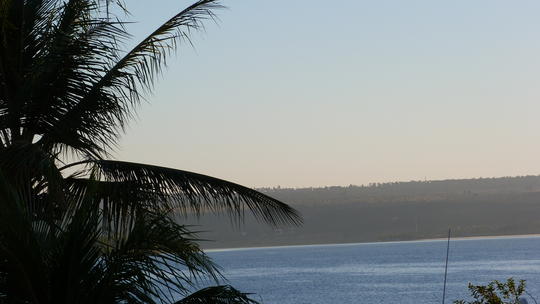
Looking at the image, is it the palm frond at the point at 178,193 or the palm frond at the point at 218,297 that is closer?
the palm frond at the point at 218,297

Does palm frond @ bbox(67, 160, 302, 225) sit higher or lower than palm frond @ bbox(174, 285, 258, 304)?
higher

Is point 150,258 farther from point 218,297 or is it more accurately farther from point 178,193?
point 178,193

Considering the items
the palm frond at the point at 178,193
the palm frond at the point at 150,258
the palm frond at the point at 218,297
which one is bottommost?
the palm frond at the point at 218,297

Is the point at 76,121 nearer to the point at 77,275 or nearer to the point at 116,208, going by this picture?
the point at 116,208

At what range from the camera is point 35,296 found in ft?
23.3

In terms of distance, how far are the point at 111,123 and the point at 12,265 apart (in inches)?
162

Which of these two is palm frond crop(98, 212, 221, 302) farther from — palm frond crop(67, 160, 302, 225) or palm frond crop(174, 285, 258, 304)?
palm frond crop(67, 160, 302, 225)

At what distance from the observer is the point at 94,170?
818cm

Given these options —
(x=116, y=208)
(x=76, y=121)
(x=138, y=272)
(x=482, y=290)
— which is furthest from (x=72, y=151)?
(x=482, y=290)

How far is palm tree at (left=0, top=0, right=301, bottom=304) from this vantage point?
7633mm

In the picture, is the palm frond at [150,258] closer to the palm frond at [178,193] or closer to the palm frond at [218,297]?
the palm frond at [218,297]

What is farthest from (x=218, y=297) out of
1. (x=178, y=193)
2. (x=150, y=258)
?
(x=178, y=193)

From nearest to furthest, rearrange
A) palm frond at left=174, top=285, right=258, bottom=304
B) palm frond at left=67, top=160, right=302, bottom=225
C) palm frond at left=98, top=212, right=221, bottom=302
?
palm frond at left=98, top=212, right=221, bottom=302, palm frond at left=174, top=285, right=258, bottom=304, palm frond at left=67, top=160, right=302, bottom=225

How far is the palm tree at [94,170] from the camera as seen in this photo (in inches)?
301
